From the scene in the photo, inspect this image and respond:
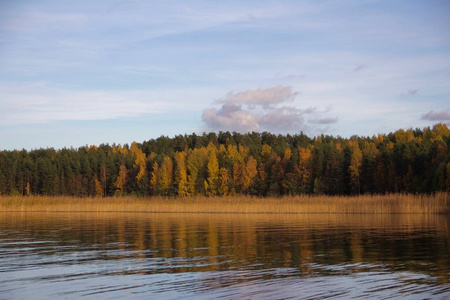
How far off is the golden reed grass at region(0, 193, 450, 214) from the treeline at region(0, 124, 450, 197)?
77.3 feet

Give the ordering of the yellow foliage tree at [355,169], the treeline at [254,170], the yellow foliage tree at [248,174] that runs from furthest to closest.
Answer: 1. the yellow foliage tree at [248,174]
2. the yellow foliage tree at [355,169]
3. the treeline at [254,170]

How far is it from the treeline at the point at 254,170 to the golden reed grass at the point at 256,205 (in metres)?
23.6

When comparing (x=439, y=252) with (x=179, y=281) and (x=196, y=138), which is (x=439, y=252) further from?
(x=196, y=138)

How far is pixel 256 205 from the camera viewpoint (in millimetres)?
59438

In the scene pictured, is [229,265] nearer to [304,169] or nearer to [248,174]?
[304,169]

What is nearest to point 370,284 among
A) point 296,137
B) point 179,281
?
point 179,281

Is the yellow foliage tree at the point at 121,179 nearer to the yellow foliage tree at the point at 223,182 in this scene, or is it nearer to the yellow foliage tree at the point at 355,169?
the yellow foliage tree at the point at 223,182

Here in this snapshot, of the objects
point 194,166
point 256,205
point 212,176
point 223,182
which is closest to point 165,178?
point 194,166

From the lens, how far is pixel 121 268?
19.8 meters

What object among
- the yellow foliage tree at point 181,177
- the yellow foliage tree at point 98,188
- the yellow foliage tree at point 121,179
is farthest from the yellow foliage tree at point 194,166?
the yellow foliage tree at point 98,188

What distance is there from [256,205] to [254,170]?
55658mm

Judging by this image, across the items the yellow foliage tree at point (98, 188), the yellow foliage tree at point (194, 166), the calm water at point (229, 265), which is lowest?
the calm water at point (229, 265)

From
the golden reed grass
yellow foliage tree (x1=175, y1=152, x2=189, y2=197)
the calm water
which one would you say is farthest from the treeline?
the calm water

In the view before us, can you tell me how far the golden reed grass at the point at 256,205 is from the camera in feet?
174
